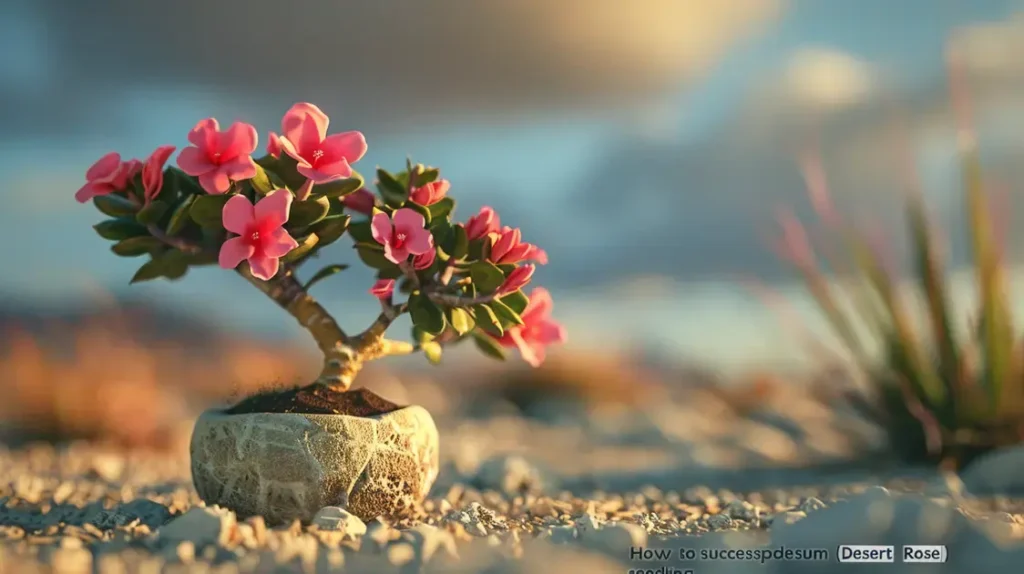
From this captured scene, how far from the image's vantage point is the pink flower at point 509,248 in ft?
8.05

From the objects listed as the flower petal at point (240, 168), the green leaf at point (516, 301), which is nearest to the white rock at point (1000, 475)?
the green leaf at point (516, 301)

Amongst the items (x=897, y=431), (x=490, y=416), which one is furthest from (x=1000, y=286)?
(x=490, y=416)

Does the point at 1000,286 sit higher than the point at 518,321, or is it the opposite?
the point at 1000,286

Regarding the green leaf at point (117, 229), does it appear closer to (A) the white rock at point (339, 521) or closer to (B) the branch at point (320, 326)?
(B) the branch at point (320, 326)

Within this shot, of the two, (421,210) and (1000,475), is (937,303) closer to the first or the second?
(1000,475)

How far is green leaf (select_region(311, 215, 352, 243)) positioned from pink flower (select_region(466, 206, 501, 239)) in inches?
13.0

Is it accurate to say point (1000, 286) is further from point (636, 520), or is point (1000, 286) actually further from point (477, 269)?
point (477, 269)

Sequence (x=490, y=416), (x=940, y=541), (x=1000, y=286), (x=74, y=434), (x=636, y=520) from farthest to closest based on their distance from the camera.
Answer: (x=490, y=416) → (x=74, y=434) → (x=1000, y=286) → (x=636, y=520) → (x=940, y=541)

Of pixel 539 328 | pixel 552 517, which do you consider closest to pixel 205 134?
pixel 539 328

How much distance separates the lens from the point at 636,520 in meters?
2.74

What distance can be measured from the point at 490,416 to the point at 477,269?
639 centimetres

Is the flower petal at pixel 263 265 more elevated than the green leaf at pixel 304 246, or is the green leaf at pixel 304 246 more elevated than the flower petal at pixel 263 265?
the green leaf at pixel 304 246

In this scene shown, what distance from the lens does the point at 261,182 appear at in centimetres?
235

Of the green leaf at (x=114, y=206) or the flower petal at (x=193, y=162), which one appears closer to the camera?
the flower petal at (x=193, y=162)
